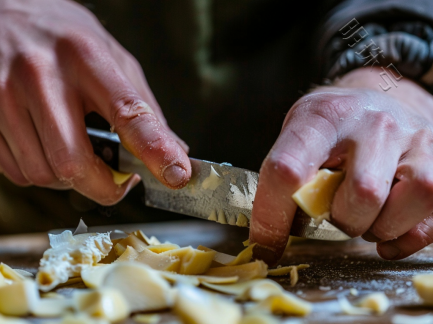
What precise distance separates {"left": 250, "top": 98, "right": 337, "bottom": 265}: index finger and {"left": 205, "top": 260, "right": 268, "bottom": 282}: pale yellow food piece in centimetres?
6

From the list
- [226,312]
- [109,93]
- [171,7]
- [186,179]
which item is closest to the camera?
[226,312]

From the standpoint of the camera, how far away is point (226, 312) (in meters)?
0.56

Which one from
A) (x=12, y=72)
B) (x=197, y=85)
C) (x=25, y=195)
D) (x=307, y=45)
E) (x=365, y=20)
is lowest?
(x=25, y=195)

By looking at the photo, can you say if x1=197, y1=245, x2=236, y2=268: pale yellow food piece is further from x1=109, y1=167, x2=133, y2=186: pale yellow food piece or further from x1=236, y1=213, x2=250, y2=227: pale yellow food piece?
x1=109, y1=167, x2=133, y2=186: pale yellow food piece

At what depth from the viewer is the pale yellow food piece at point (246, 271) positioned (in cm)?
80

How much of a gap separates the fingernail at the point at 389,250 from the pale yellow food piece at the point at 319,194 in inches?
10.2

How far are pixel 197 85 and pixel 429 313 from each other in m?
1.47

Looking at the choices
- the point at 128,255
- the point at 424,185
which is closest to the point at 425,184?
the point at 424,185

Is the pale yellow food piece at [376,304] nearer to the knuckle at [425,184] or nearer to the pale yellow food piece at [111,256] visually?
the knuckle at [425,184]

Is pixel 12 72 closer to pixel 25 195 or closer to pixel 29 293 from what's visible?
pixel 29 293

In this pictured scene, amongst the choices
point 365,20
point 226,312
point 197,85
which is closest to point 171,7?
point 197,85

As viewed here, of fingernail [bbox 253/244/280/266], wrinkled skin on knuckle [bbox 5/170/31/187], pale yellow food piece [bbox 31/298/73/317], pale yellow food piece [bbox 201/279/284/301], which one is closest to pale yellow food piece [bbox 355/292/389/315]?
pale yellow food piece [bbox 201/279/284/301]

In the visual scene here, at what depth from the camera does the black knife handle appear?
1.17 metres

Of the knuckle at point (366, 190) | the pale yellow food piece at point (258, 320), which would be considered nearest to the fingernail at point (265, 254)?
the knuckle at point (366, 190)
